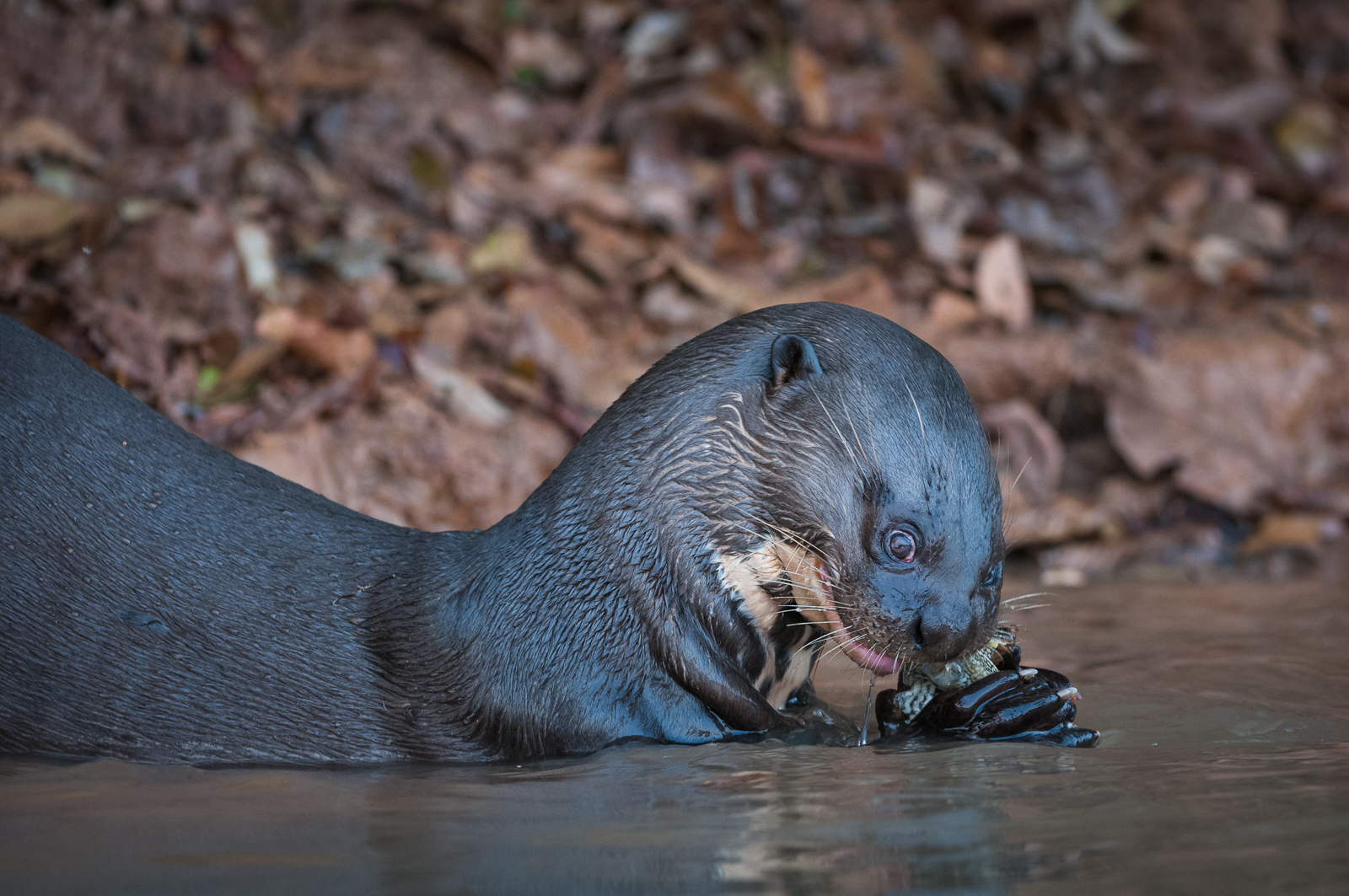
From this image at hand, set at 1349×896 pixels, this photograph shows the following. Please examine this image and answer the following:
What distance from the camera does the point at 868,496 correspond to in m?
2.31

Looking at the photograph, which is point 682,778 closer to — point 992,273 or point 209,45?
point 992,273

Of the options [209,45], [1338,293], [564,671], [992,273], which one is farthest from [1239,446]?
Answer: [209,45]

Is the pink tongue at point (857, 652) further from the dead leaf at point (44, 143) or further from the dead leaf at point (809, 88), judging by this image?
the dead leaf at point (809, 88)

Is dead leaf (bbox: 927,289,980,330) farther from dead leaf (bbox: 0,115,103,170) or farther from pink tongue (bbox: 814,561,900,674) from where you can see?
dead leaf (bbox: 0,115,103,170)

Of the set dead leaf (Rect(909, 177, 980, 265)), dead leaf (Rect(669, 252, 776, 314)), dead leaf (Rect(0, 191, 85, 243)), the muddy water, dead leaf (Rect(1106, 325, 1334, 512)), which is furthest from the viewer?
dead leaf (Rect(909, 177, 980, 265))

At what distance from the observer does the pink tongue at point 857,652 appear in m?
2.35

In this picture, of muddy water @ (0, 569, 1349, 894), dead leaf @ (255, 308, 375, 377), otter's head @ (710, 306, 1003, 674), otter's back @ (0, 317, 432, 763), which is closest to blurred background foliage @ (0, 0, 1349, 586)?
dead leaf @ (255, 308, 375, 377)

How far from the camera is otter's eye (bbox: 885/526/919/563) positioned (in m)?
2.27

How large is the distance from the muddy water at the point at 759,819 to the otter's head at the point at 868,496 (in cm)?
22

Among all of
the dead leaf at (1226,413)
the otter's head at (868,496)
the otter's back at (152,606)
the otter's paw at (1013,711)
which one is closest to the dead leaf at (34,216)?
the otter's back at (152,606)

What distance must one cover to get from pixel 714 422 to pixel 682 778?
0.67 metres

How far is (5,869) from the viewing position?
1.56m

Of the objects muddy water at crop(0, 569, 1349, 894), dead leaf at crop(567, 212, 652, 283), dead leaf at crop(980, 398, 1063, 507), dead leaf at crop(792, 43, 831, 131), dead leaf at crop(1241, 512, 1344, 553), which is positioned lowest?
muddy water at crop(0, 569, 1349, 894)

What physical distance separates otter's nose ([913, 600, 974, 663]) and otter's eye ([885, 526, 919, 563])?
0.09 m
